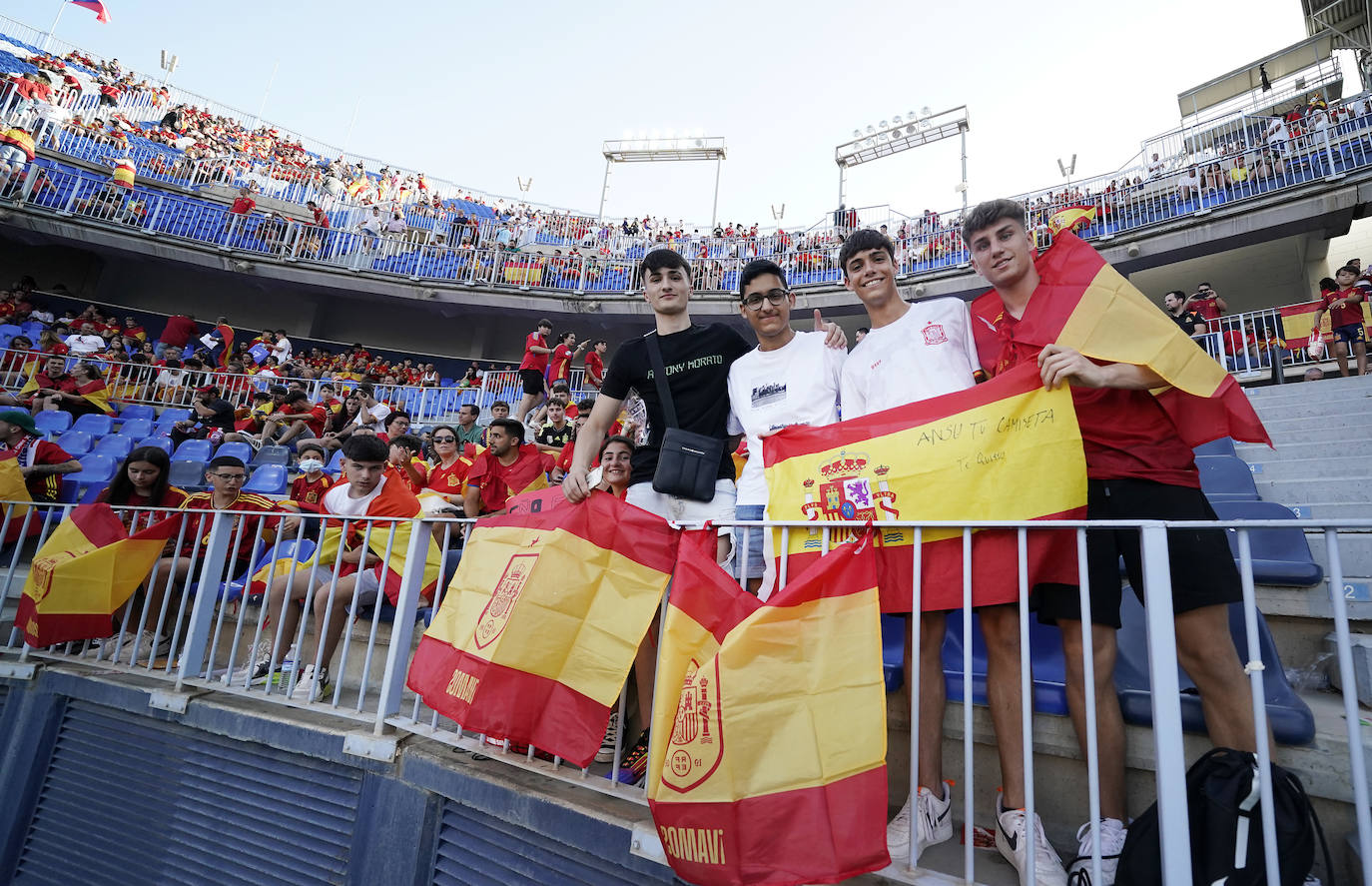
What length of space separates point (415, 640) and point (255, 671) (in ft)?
3.46

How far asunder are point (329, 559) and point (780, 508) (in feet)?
10.5

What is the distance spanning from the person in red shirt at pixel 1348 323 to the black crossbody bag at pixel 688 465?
9.60m

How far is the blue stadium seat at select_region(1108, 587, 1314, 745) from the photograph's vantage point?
5.45 ft

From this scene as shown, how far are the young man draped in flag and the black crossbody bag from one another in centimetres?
120

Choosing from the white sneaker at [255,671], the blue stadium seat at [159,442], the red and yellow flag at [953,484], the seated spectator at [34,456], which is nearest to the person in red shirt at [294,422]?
the blue stadium seat at [159,442]

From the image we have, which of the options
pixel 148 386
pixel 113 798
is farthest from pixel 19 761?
pixel 148 386

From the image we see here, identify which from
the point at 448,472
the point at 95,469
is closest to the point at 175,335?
the point at 95,469

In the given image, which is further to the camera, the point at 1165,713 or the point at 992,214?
the point at 992,214

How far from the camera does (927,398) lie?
2301mm

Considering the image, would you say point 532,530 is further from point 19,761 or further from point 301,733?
point 19,761

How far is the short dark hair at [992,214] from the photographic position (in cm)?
232

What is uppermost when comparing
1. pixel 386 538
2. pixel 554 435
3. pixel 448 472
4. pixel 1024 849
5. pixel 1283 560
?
pixel 554 435

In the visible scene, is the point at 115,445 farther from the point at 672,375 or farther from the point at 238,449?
the point at 672,375

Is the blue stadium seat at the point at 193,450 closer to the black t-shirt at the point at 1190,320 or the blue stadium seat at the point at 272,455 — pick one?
the blue stadium seat at the point at 272,455
